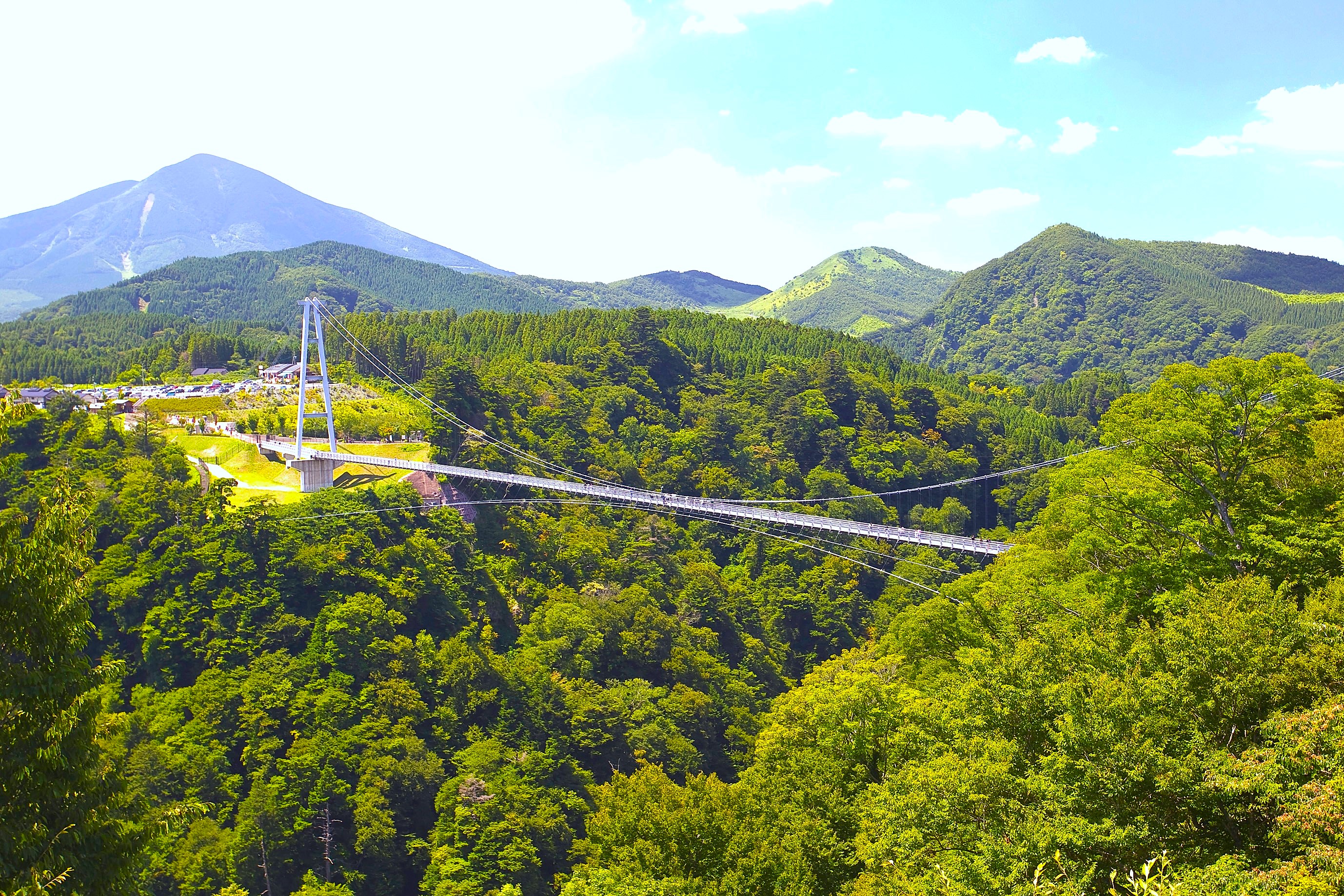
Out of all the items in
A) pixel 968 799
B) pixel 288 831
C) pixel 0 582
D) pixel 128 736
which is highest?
pixel 0 582

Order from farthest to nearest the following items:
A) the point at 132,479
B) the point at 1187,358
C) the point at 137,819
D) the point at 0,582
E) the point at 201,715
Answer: the point at 1187,358, the point at 132,479, the point at 201,715, the point at 137,819, the point at 0,582

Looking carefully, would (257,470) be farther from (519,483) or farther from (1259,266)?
(1259,266)

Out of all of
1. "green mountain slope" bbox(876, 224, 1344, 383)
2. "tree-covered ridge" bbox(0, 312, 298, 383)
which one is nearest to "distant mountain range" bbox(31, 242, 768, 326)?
"tree-covered ridge" bbox(0, 312, 298, 383)

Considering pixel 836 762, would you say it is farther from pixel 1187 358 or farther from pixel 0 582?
pixel 1187 358

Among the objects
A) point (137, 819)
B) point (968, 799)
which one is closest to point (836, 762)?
point (968, 799)

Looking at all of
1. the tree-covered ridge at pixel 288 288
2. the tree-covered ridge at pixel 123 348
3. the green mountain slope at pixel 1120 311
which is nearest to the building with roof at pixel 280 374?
the tree-covered ridge at pixel 123 348

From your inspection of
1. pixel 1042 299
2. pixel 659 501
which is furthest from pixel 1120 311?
pixel 659 501

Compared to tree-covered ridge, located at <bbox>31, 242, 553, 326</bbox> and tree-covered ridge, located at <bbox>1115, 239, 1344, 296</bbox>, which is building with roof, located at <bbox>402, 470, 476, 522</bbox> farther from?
tree-covered ridge, located at <bbox>1115, 239, 1344, 296</bbox>
